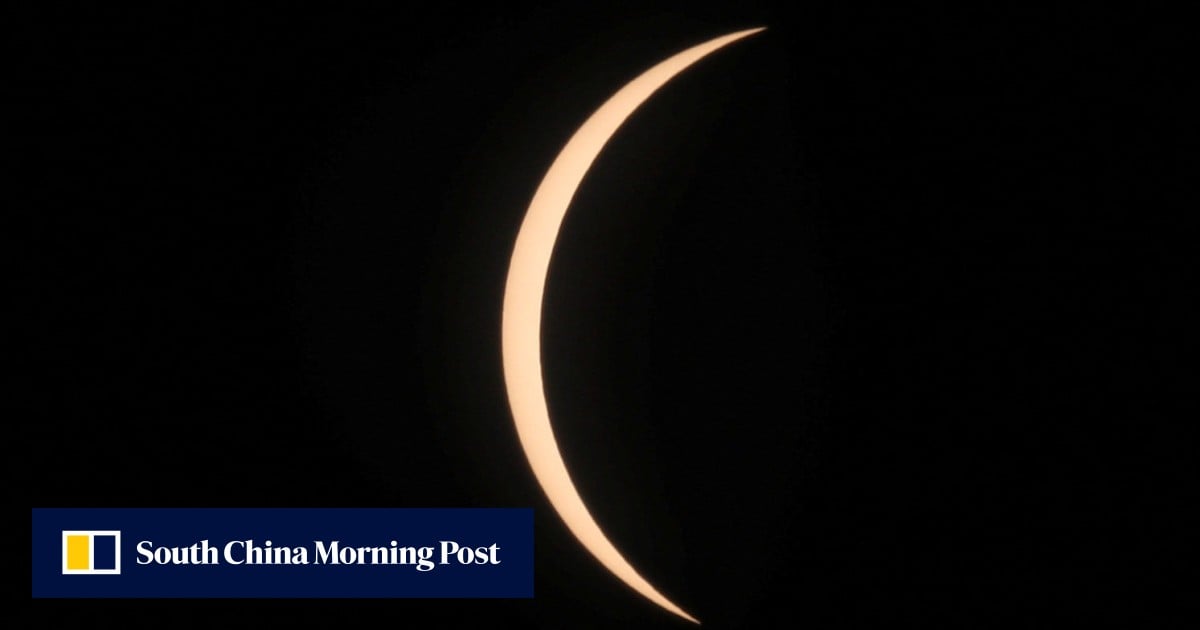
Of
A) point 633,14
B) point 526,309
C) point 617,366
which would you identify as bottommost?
point 617,366

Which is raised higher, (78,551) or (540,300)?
(540,300)

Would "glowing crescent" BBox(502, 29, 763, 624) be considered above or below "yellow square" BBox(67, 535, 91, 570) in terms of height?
above

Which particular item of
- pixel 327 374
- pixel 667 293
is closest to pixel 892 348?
pixel 667 293

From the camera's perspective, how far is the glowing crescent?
86.3 inches

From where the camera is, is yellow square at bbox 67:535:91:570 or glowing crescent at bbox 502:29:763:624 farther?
yellow square at bbox 67:535:91:570

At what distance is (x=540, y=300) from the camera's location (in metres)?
2.19

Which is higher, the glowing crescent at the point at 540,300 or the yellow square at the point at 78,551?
the glowing crescent at the point at 540,300

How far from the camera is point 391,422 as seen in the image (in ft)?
8.05

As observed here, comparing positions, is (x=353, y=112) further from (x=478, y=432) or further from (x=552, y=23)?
(x=478, y=432)

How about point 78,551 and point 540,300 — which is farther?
point 78,551

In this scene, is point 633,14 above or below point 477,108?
above

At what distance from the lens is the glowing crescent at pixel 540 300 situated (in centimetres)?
219

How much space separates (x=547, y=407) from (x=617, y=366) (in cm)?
25

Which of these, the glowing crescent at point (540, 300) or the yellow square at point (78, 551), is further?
the yellow square at point (78, 551)
